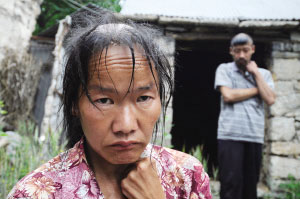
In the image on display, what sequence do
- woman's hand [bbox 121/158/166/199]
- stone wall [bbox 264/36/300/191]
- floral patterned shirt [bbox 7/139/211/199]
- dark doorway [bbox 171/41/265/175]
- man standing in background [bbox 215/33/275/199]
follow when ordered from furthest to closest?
1. dark doorway [bbox 171/41/265/175]
2. stone wall [bbox 264/36/300/191]
3. man standing in background [bbox 215/33/275/199]
4. woman's hand [bbox 121/158/166/199]
5. floral patterned shirt [bbox 7/139/211/199]

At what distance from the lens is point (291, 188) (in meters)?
4.30

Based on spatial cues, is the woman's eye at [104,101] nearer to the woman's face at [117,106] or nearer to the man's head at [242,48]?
the woman's face at [117,106]

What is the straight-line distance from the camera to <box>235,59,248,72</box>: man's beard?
3139 mm

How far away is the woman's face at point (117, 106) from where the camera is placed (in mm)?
880

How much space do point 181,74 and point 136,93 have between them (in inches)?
278

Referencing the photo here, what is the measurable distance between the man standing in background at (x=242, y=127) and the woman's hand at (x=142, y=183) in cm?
218

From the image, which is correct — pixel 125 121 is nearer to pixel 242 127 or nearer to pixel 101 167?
pixel 101 167

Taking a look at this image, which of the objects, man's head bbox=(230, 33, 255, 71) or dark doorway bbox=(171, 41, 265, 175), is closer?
man's head bbox=(230, 33, 255, 71)

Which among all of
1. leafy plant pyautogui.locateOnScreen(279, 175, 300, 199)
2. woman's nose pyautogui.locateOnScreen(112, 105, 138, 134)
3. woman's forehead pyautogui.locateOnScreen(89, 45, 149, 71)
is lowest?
leafy plant pyautogui.locateOnScreen(279, 175, 300, 199)

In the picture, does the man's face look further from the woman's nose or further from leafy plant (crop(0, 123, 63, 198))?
the woman's nose

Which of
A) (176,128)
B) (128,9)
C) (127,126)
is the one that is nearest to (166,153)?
(127,126)

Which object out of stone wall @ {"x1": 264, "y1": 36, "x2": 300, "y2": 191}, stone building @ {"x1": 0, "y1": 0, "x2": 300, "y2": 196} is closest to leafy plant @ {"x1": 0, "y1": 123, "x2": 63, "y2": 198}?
stone building @ {"x1": 0, "y1": 0, "x2": 300, "y2": 196}

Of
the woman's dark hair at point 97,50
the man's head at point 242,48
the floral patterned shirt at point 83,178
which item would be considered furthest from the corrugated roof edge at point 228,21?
the floral patterned shirt at point 83,178

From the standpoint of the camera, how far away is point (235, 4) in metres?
4.82
